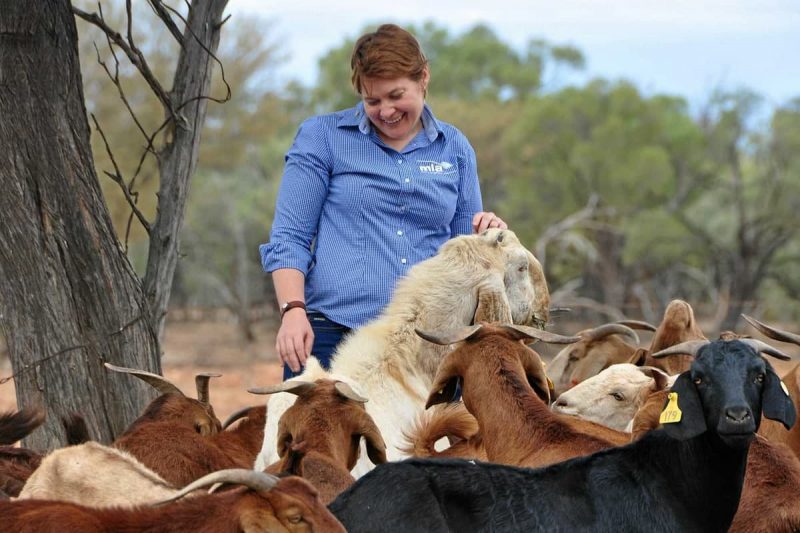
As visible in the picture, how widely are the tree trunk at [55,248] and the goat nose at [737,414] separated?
11.1 feet

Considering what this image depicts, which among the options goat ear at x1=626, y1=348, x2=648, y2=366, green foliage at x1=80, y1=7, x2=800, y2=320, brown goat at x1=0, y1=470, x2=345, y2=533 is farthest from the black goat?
green foliage at x1=80, y1=7, x2=800, y2=320

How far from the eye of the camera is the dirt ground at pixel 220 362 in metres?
23.6

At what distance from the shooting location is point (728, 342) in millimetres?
5129

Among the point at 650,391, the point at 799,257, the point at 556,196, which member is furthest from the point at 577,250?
the point at 650,391

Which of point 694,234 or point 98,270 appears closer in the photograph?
point 98,270

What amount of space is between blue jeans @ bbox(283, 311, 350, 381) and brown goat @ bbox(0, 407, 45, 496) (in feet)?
4.15

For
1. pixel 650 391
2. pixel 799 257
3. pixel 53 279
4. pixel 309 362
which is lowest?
pixel 799 257

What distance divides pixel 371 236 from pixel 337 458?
4.56 ft

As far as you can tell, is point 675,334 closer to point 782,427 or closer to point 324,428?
point 782,427

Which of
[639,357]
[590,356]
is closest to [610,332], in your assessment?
[590,356]

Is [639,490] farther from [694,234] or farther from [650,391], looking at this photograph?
[694,234]

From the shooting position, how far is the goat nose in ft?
15.8

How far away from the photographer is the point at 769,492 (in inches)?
219

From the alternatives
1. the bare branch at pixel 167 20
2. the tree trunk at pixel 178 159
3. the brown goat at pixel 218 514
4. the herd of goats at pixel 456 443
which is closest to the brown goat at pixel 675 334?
the herd of goats at pixel 456 443
